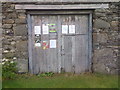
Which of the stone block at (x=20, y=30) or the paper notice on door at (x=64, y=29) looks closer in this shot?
the stone block at (x=20, y=30)

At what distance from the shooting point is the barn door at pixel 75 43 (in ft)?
16.8

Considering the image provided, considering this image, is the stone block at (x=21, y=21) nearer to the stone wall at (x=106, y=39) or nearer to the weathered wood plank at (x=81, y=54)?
the weathered wood plank at (x=81, y=54)

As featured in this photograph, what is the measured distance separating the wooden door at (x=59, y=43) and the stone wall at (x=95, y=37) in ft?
1.06

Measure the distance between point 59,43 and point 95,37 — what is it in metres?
1.13

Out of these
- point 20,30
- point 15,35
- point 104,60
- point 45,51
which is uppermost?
point 20,30

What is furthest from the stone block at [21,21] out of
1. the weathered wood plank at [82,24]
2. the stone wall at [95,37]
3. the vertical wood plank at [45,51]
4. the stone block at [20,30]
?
the weathered wood plank at [82,24]

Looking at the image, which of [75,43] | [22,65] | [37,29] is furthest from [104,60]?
[22,65]

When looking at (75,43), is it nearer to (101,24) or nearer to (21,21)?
(101,24)

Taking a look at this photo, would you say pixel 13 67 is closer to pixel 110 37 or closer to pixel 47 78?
pixel 47 78

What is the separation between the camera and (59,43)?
5.16 metres

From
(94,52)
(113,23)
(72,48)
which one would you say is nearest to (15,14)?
(72,48)

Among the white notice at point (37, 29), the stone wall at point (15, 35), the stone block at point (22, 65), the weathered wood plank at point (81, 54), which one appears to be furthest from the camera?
the weathered wood plank at point (81, 54)

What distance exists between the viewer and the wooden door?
16.7ft

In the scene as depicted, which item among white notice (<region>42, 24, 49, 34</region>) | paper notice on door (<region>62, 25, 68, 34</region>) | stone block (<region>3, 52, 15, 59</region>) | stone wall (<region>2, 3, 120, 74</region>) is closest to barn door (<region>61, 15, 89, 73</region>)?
paper notice on door (<region>62, 25, 68, 34</region>)
